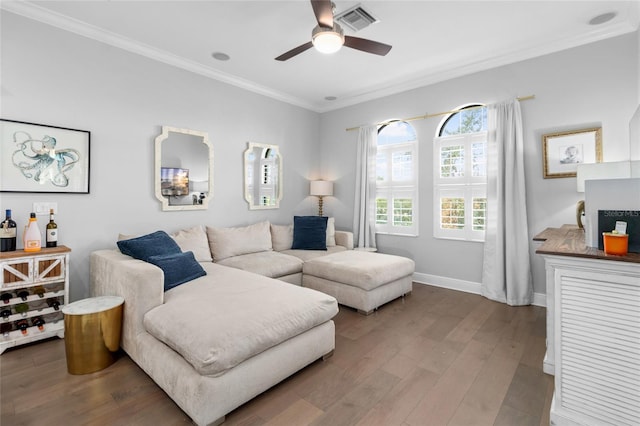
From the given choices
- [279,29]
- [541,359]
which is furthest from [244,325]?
[279,29]

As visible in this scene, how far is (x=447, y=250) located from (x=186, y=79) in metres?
4.07

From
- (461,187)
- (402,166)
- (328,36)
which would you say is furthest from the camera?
(402,166)

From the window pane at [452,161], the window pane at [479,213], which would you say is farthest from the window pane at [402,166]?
the window pane at [479,213]


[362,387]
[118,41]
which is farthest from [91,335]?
[118,41]

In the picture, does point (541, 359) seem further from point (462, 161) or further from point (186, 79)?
point (186, 79)

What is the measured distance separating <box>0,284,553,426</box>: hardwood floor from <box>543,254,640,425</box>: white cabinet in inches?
10.3

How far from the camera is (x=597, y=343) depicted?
150 centimetres

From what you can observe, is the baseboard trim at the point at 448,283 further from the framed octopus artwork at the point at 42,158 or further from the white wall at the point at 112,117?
the framed octopus artwork at the point at 42,158

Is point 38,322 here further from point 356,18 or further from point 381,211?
point 381,211

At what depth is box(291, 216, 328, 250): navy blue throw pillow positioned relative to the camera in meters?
4.39

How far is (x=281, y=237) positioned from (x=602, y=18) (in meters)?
4.24

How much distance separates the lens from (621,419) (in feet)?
4.76

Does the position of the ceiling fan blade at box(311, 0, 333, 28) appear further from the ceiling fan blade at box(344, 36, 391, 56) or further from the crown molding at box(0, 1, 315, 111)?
the crown molding at box(0, 1, 315, 111)

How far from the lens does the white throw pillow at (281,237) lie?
446 centimetres
